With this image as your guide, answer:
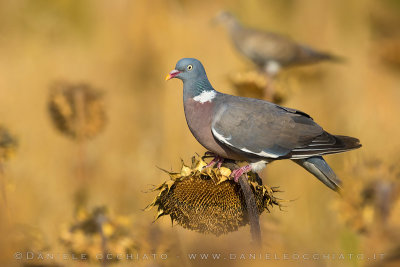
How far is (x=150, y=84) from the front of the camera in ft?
23.3

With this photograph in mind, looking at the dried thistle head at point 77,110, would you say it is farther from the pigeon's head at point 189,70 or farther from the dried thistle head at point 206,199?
the dried thistle head at point 206,199

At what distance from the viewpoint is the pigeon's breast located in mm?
3533

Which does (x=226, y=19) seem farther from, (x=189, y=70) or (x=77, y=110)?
(x=189, y=70)

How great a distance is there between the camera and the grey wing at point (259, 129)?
138 inches

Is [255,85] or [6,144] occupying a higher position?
[255,85]

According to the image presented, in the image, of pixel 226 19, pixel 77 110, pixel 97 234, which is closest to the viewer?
pixel 97 234

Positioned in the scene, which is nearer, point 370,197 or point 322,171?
point 370,197

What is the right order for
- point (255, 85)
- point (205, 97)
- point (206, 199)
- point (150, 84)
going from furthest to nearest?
point (150, 84) < point (255, 85) < point (205, 97) < point (206, 199)

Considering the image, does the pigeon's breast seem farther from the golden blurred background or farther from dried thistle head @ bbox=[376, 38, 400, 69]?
dried thistle head @ bbox=[376, 38, 400, 69]

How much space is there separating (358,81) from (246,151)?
4112 mm

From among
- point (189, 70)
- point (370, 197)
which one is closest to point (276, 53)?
point (189, 70)

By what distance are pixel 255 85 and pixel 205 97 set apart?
6.09 feet

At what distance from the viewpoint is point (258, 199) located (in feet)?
9.37

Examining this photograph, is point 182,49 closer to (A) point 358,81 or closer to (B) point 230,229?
(A) point 358,81
